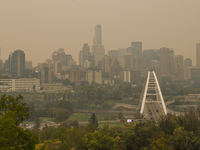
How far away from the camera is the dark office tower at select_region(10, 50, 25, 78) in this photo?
12975cm

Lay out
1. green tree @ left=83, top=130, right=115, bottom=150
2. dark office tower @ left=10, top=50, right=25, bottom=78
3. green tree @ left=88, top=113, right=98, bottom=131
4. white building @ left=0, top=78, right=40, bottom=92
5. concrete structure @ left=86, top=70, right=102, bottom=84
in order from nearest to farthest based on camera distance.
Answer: green tree @ left=83, top=130, right=115, bottom=150
green tree @ left=88, top=113, right=98, bottom=131
white building @ left=0, top=78, right=40, bottom=92
dark office tower @ left=10, top=50, right=25, bottom=78
concrete structure @ left=86, top=70, right=102, bottom=84

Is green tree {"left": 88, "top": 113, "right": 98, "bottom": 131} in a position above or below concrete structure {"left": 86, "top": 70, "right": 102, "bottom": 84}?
below

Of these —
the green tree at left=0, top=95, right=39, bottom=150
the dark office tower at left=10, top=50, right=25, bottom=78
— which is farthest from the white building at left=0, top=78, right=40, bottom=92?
the green tree at left=0, top=95, right=39, bottom=150

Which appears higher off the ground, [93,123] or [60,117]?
[93,123]

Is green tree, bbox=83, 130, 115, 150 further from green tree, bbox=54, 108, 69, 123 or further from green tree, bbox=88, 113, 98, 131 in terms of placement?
green tree, bbox=54, 108, 69, 123

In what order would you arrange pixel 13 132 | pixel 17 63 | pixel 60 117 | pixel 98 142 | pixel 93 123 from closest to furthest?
pixel 13 132 → pixel 98 142 → pixel 93 123 → pixel 60 117 → pixel 17 63

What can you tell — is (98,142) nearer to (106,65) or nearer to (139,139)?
(139,139)

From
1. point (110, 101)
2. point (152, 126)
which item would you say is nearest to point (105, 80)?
point (110, 101)

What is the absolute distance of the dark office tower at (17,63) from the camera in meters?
130

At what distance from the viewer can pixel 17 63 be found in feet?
430

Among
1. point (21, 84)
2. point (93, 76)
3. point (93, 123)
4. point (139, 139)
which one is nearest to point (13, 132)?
point (139, 139)

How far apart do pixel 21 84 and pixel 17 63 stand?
3299cm

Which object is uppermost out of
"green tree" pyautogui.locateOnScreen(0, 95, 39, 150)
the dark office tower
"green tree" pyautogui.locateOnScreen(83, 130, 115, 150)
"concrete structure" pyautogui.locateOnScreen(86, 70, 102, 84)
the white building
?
the dark office tower

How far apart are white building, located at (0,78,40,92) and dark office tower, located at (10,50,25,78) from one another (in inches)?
1078
